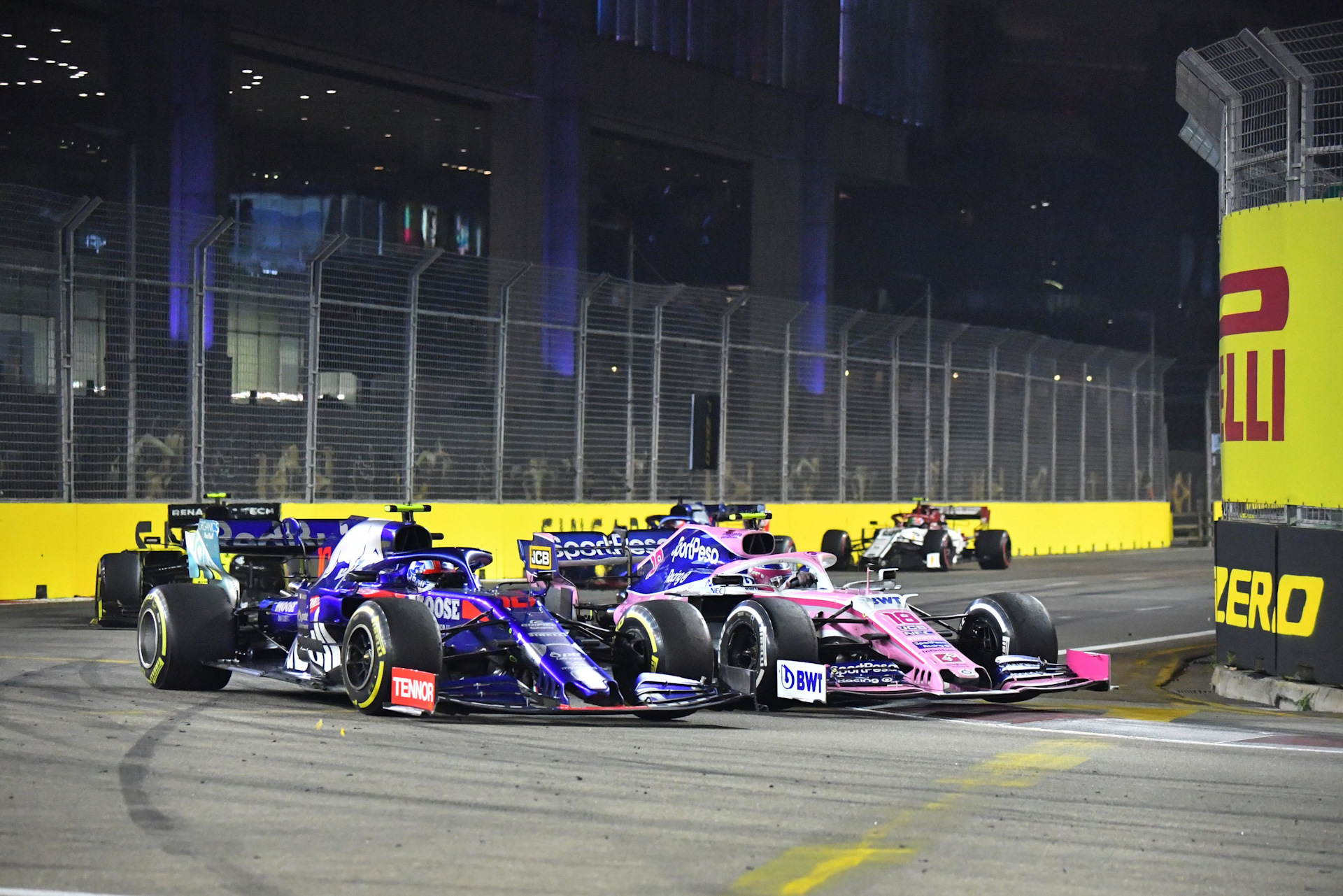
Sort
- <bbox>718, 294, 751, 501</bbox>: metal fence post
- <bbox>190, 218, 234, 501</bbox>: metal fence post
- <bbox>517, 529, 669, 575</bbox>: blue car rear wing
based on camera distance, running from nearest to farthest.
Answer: <bbox>517, 529, 669, 575</bbox>: blue car rear wing → <bbox>190, 218, 234, 501</bbox>: metal fence post → <bbox>718, 294, 751, 501</bbox>: metal fence post

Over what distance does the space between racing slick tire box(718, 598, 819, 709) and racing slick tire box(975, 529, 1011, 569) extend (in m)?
18.7

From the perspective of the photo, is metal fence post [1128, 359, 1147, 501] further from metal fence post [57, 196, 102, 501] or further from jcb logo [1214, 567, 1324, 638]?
jcb logo [1214, 567, 1324, 638]

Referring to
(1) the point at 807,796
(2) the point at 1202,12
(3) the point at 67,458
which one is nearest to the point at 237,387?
(3) the point at 67,458

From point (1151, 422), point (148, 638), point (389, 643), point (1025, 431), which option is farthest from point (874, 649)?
point (1151, 422)

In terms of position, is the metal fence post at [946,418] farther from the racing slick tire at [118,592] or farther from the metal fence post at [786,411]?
the racing slick tire at [118,592]

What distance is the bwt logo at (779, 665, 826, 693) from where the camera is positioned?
10.7 meters

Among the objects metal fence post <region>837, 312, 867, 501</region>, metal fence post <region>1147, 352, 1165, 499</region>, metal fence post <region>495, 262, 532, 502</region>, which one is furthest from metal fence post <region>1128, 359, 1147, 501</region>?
metal fence post <region>495, 262, 532, 502</region>

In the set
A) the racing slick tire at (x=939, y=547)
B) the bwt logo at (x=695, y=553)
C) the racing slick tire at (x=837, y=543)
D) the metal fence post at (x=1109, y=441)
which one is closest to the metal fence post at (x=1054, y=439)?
the metal fence post at (x=1109, y=441)

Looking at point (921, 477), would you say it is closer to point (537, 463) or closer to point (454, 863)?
point (537, 463)

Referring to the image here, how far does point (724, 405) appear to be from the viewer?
93.1 feet

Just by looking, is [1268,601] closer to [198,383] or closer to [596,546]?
[596,546]

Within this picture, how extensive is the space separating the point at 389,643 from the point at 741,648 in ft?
9.12

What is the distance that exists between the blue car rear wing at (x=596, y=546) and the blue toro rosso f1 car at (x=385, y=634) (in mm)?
3851

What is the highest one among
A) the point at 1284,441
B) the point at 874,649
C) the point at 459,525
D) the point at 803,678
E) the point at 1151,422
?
the point at 1151,422
